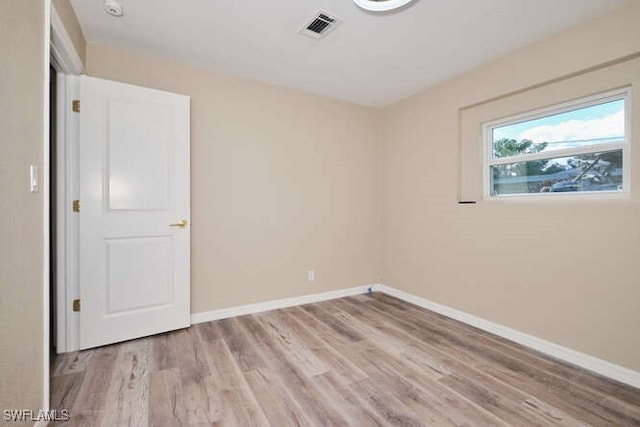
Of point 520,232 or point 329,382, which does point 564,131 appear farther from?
point 329,382

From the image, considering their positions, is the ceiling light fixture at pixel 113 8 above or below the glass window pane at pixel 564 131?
above

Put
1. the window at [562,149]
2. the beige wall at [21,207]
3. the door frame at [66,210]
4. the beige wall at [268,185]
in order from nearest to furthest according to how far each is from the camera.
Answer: the beige wall at [21,207] → the window at [562,149] → the door frame at [66,210] → the beige wall at [268,185]

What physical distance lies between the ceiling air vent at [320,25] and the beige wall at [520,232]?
1566mm

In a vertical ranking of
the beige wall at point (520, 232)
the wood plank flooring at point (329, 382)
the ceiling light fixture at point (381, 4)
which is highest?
the ceiling light fixture at point (381, 4)

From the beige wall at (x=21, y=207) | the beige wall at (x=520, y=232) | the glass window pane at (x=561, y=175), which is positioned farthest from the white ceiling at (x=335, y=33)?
the glass window pane at (x=561, y=175)

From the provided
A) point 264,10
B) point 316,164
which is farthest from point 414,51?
point 316,164

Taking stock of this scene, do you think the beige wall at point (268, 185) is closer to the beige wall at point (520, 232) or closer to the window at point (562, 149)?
the beige wall at point (520, 232)

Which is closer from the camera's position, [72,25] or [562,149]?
[72,25]

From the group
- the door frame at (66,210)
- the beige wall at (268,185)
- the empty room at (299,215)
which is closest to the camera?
the empty room at (299,215)

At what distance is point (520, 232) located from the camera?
250cm

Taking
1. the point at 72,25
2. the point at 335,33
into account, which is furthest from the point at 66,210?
the point at 335,33

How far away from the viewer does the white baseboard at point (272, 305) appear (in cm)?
287

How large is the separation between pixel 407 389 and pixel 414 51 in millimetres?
2705

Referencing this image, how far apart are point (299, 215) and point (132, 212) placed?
1701mm
